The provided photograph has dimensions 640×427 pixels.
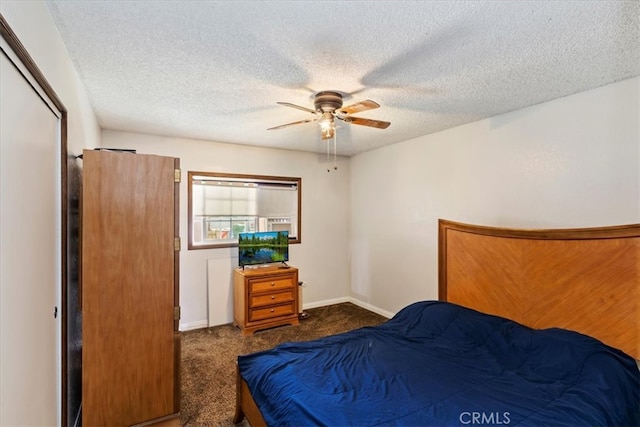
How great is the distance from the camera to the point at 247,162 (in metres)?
4.38

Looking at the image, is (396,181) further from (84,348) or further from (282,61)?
(84,348)

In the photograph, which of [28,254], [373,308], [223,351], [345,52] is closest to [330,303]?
[373,308]

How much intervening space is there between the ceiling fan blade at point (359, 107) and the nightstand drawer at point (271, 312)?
2.68 meters

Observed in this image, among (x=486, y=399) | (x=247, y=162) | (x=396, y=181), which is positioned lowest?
(x=486, y=399)

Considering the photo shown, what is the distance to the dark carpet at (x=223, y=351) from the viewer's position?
7.75 feet

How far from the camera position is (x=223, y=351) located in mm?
3338

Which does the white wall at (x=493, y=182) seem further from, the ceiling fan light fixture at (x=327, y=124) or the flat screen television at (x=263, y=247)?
the ceiling fan light fixture at (x=327, y=124)

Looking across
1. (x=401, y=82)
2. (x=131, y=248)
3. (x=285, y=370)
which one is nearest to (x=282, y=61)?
(x=401, y=82)

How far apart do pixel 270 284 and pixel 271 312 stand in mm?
366

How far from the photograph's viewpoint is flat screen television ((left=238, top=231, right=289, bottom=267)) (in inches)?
160

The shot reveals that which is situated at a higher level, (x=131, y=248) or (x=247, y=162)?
(x=247, y=162)

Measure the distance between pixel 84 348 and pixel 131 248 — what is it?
0.70m

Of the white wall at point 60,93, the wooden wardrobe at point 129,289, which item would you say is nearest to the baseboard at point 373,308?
the wooden wardrobe at point 129,289

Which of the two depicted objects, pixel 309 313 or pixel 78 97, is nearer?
pixel 78 97
